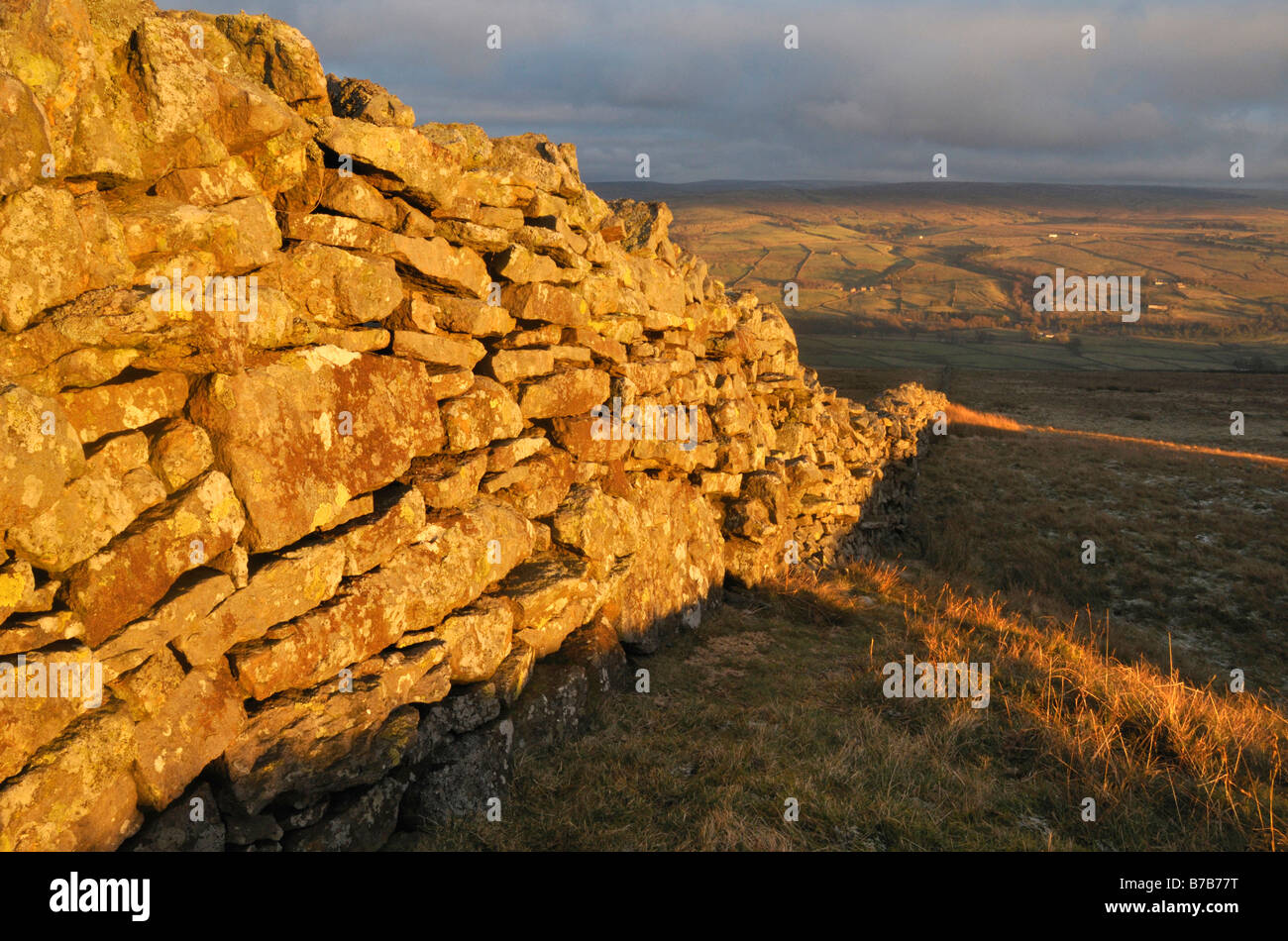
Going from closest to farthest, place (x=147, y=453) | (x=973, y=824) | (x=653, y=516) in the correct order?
(x=147, y=453)
(x=973, y=824)
(x=653, y=516)

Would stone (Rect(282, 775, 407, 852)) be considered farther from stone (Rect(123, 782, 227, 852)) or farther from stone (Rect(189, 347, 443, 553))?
stone (Rect(189, 347, 443, 553))

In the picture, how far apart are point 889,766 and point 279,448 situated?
618cm

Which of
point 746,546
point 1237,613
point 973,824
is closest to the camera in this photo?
A: point 973,824

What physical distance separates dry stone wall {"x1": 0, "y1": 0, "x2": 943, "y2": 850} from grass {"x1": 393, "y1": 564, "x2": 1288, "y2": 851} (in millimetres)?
758

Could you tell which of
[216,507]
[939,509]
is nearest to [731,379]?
[216,507]

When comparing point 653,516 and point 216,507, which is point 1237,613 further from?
point 216,507

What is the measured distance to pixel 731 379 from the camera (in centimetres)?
1300

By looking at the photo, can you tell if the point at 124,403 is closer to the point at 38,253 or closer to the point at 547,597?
the point at 38,253

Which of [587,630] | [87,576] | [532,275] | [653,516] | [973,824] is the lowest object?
[973,824]

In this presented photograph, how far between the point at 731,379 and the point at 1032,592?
30.5ft

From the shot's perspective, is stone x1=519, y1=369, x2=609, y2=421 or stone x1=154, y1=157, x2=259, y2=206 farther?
stone x1=519, y1=369, x2=609, y2=421

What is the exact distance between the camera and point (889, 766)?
7000 millimetres

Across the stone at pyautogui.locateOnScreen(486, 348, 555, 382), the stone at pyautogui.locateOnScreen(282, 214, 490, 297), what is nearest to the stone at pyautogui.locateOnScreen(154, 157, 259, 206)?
the stone at pyautogui.locateOnScreen(282, 214, 490, 297)

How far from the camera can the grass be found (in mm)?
6062
